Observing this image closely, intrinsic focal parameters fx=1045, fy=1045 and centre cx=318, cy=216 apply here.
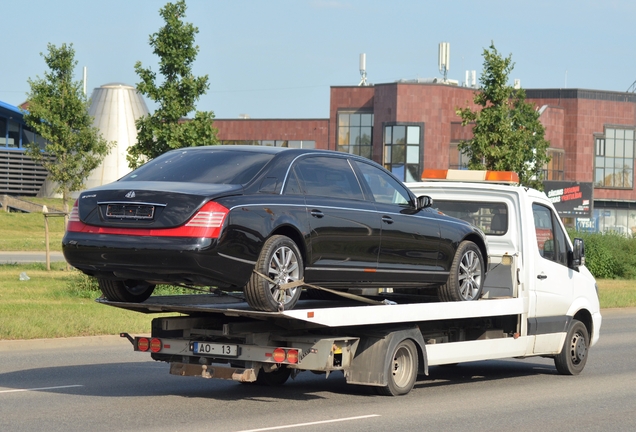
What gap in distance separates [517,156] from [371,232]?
2297 centimetres

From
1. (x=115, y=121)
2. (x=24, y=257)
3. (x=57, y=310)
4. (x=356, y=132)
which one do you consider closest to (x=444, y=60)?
(x=356, y=132)

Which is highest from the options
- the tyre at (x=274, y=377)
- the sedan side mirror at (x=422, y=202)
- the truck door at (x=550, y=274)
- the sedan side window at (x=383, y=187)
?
the sedan side window at (x=383, y=187)

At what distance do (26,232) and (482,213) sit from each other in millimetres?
44752

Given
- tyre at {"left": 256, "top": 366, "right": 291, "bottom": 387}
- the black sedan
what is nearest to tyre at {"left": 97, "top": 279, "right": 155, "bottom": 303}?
the black sedan

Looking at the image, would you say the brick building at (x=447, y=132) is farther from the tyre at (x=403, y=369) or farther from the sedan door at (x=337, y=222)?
the sedan door at (x=337, y=222)

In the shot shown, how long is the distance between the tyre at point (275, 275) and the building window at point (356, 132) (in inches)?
2547

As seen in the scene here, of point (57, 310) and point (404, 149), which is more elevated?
point (404, 149)

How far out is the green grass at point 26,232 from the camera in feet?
145

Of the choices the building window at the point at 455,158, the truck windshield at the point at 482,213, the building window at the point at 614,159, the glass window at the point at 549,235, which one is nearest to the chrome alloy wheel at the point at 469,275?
the truck windshield at the point at 482,213

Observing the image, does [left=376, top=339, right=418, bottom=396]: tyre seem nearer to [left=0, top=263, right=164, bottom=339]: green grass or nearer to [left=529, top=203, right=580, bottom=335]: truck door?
[left=529, top=203, right=580, bottom=335]: truck door

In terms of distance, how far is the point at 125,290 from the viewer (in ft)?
32.8

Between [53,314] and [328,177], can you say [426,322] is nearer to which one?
[328,177]

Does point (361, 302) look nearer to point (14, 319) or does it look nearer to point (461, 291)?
point (461, 291)

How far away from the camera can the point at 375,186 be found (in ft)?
35.9
